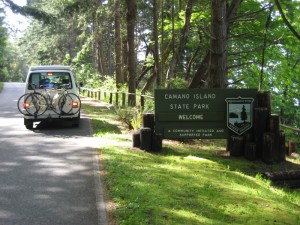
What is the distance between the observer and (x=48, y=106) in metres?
13.6

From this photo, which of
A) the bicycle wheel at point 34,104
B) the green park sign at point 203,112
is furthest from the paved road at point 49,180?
the green park sign at point 203,112

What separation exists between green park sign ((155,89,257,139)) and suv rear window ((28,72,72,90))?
5609 millimetres

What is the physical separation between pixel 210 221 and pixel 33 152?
6.03m

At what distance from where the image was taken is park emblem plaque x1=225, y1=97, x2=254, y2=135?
9.93 m

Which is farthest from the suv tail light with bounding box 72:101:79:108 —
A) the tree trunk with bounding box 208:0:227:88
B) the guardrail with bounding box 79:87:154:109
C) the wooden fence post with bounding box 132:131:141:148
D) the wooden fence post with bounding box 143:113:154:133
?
the tree trunk with bounding box 208:0:227:88

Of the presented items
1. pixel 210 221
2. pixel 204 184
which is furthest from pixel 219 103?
pixel 210 221

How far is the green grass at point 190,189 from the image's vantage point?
5477 mm

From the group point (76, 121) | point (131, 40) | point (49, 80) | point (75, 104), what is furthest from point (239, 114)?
point (131, 40)

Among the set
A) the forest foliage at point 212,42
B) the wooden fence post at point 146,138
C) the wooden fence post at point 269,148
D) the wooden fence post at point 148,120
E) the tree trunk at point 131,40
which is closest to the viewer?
the wooden fence post at point 269,148

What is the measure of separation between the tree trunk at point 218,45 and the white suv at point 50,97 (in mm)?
5412

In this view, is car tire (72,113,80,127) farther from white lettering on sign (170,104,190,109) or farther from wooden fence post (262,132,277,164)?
wooden fence post (262,132,277,164)

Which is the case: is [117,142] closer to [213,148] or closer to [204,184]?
[213,148]

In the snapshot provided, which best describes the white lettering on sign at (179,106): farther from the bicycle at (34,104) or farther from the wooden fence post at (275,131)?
the bicycle at (34,104)

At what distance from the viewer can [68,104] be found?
45.1 ft
